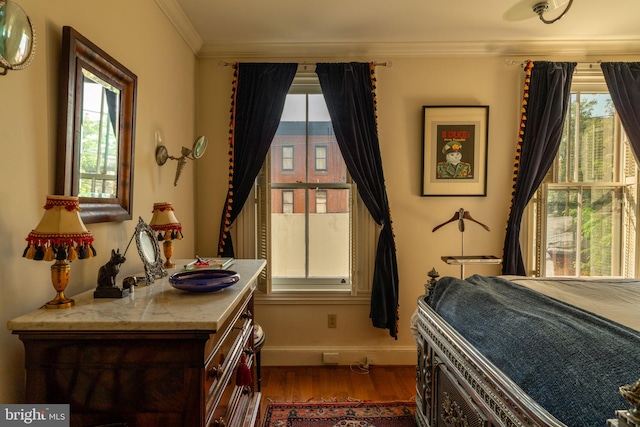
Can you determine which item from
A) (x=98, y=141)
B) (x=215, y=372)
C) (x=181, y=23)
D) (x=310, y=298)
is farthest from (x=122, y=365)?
(x=181, y=23)

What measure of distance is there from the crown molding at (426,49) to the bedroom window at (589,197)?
287 millimetres

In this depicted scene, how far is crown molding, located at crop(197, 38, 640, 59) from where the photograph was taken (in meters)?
2.63

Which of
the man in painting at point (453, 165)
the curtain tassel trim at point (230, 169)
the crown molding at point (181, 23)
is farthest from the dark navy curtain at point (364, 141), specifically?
the crown molding at point (181, 23)

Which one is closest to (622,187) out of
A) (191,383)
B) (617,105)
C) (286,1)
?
(617,105)

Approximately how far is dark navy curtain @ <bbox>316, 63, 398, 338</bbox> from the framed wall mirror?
57.2 inches

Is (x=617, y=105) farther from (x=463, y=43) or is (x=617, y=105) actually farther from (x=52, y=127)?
(x=52, y=127)

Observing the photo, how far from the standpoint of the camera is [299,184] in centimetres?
276

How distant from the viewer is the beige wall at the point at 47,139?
3.28ft

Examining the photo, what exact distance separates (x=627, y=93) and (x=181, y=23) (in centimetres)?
335

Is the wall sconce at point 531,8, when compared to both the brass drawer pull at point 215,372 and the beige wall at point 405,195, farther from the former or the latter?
the brass drawer pull at point 215,372

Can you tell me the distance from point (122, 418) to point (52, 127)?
98cm

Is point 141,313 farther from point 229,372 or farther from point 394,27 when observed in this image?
point 394,27

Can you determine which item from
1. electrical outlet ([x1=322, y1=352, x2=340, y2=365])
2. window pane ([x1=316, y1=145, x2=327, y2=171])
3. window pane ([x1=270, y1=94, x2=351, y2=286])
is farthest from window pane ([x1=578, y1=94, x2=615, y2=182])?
electrical outlet ([x1=322, y1=352, x2=340, y2=365])

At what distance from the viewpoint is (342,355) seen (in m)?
2.71
